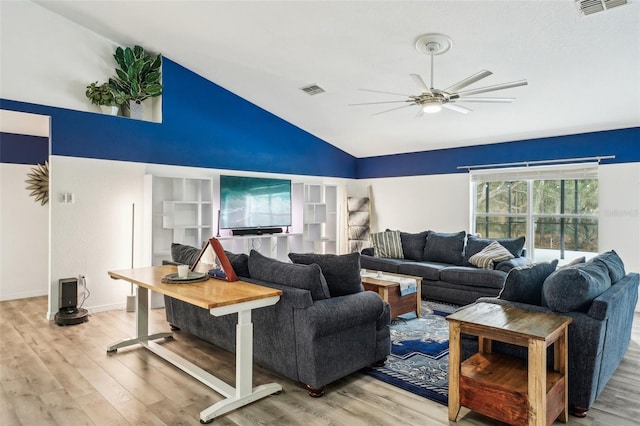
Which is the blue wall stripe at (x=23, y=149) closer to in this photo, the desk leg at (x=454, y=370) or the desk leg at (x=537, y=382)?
the desk leg at (x=454, y=370)

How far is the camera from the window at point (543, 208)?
5688 millimetres

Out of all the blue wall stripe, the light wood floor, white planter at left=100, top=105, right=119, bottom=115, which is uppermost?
white planter at left=100, top=105, right=119, bottom=115

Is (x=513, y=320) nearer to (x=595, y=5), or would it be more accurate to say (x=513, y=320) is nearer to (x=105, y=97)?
(x=595, y=5)

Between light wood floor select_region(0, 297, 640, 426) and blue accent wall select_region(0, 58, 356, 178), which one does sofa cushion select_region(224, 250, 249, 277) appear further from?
blue accent wall select_region(0, 58, 356, 178)

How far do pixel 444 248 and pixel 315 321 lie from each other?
405cm

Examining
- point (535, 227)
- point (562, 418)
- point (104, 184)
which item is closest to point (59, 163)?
point (104, 184)

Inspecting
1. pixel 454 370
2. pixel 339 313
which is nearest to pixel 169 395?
pixel 339 313

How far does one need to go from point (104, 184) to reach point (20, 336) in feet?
6.61

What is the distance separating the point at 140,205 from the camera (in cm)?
551

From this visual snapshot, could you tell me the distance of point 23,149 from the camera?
5.96 metres

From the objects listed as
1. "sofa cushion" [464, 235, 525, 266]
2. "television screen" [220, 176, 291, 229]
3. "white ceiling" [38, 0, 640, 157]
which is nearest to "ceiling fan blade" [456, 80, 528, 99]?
"white ceiling" [38, 0, 640, 157]

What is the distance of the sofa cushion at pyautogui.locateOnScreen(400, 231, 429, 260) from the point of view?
654 cm

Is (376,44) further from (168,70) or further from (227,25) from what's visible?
(168,70)

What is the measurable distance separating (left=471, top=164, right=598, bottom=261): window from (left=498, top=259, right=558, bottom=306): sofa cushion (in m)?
3.59
